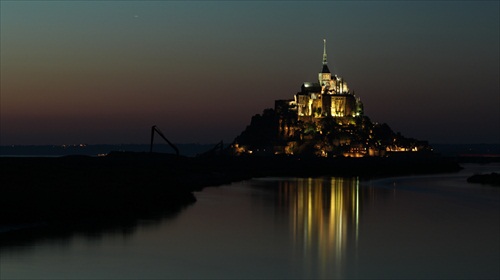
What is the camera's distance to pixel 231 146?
538ft

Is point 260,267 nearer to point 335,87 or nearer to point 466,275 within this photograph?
point 466,275

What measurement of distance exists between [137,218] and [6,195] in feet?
17.6

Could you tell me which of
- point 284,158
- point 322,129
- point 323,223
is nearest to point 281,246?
point 323,223

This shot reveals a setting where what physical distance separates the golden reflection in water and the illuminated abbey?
86.3 metres

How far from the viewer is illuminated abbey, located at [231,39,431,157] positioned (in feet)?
498

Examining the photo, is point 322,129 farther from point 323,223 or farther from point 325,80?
point 323,223

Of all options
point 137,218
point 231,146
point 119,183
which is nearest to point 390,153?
point 231,146

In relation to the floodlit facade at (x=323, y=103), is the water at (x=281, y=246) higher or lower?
lower

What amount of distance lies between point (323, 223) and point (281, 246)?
9.42 metres

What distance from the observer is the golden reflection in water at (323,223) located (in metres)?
25.3

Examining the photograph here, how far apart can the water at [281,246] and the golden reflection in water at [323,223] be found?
0.18 ft

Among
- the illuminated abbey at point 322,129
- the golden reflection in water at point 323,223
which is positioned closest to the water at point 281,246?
the golden reflection in water at point 323,223

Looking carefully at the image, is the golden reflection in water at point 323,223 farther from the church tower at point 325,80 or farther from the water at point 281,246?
the church tower at point 325,80

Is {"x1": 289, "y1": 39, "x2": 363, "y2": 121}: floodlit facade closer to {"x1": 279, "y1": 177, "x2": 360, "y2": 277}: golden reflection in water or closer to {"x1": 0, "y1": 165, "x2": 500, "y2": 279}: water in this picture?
{"x1": 279, "y1": 177, "x2": 360, "y2": 277}: golden reflection in water
